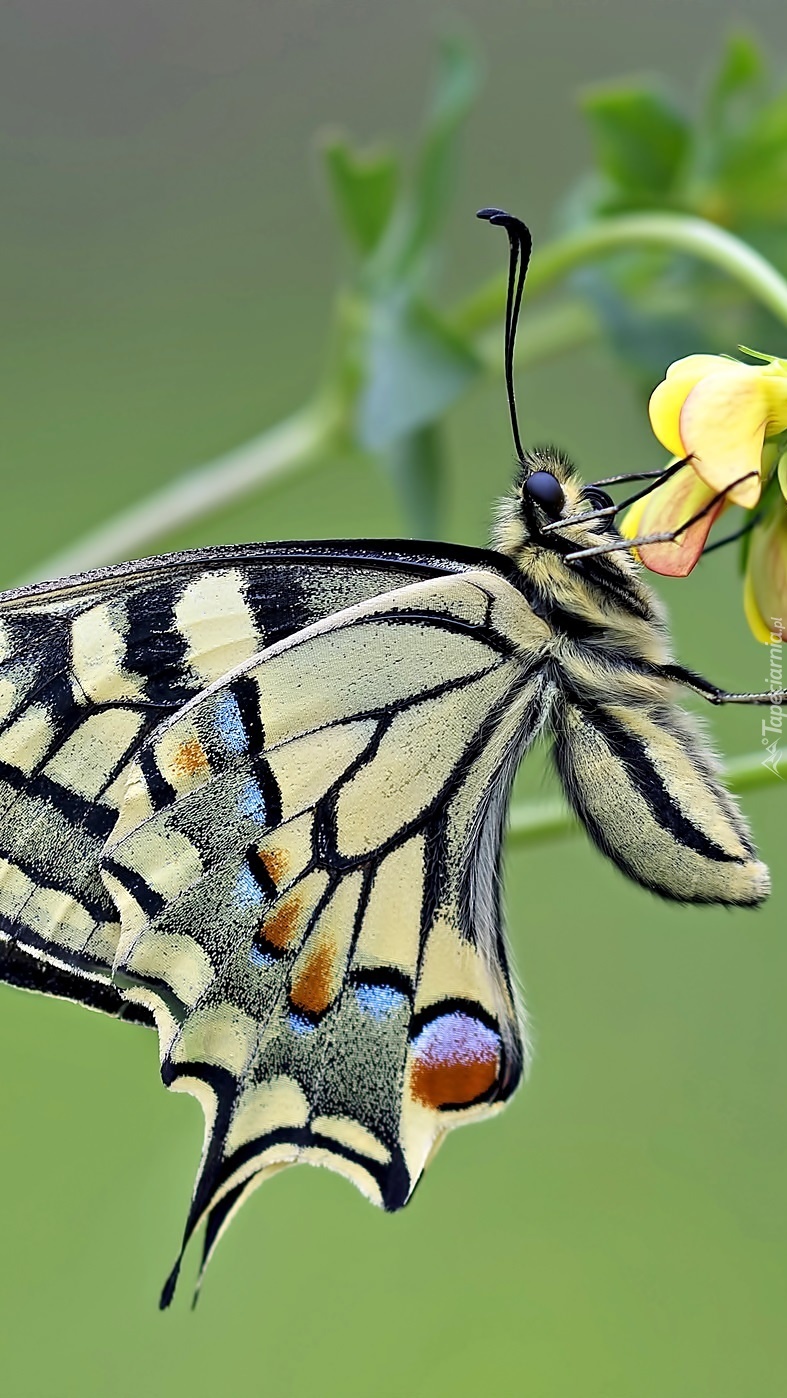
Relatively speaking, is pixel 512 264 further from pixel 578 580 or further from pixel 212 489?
pixel 212 489

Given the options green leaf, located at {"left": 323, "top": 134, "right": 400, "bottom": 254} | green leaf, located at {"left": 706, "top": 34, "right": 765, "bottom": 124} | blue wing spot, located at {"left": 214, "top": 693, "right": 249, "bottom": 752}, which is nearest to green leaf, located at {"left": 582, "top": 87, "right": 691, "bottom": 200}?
green leaf, located at {"left": 706, "top": 34, "right": 765, "bottom": 124}

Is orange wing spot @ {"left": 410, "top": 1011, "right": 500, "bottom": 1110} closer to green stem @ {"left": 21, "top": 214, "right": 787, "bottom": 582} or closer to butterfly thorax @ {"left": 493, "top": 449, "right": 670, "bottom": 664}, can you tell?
butterfly thorax @ {"left": 493, "top": 449, "right": 670, "bottom": 664}

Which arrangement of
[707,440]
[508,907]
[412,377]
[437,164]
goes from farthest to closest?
[508,907] → [437,164] → [412,377] → [707,440]

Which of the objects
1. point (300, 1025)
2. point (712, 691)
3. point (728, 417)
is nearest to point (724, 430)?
point (728, 417)

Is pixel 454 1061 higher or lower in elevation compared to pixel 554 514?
lower

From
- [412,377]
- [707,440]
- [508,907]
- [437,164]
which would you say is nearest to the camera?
[707,440]

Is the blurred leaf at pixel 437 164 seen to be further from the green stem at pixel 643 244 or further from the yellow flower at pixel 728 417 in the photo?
the yellow flower at pixel 728 417
